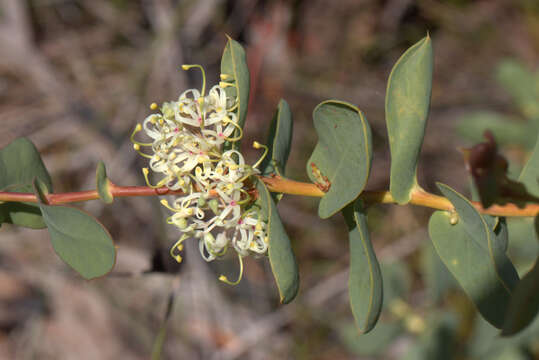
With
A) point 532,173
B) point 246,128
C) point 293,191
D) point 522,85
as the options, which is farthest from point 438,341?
point 246,128

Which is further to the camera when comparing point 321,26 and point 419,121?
point 321,26

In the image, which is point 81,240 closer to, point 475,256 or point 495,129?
point 475,256

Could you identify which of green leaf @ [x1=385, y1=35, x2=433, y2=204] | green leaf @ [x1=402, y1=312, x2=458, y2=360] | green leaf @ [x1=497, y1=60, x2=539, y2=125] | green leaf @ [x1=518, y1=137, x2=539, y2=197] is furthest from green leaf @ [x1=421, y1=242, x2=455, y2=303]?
green leaf @ [x1=385, y1=35, x2=433, y2=204]

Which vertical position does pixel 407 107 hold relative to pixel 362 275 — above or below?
above

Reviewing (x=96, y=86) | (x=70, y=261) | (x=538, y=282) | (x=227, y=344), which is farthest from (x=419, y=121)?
(x=96, y=86)

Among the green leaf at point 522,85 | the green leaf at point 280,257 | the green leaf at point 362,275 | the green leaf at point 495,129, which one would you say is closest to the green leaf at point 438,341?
the green leaf at point 495,129

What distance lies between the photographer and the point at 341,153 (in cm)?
92

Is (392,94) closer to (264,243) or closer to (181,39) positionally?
Answer: (264,243)

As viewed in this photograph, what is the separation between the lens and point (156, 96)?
11.1 feet

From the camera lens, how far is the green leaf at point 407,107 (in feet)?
2.86

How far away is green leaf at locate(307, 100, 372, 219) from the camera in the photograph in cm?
83

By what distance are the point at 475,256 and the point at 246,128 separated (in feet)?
8.88

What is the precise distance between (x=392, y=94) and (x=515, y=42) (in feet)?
11.3

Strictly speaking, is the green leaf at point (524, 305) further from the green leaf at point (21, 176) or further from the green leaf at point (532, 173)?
the green leaf at point (21, 176)
